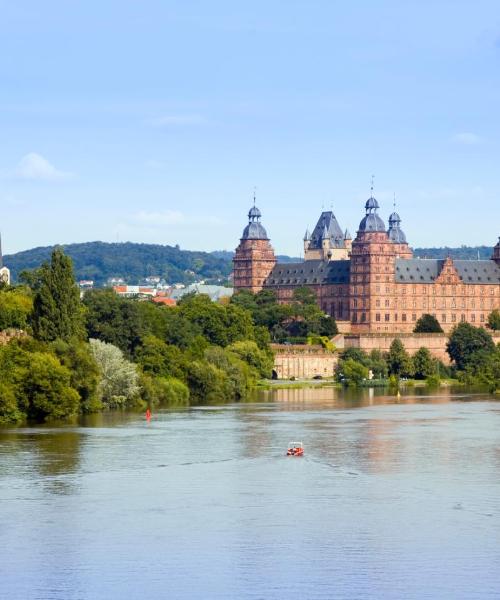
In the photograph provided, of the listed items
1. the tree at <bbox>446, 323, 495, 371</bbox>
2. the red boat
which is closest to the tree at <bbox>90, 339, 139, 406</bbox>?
the red boat

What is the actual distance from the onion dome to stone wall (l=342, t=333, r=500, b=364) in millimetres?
26385

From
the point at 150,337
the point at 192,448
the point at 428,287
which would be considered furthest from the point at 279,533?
the point at 428,287

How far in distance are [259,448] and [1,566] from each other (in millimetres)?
24585

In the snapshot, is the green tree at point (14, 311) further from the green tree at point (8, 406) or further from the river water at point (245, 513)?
the river water at point (245, 513)

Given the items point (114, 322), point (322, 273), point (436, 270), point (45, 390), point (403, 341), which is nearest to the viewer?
point (45, 390)

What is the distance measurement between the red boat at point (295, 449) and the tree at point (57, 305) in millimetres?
21938

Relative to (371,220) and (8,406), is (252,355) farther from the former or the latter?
(371,220)

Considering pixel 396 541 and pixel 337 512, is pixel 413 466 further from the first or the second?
pixel 396 541

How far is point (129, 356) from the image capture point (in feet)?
308

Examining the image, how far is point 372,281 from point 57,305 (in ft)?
354

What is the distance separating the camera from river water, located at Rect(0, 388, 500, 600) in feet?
123

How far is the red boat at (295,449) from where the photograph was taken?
5976 centimetres

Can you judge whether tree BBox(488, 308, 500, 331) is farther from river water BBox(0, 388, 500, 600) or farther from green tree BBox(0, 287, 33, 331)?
river water BBox(0, 388, 500, 600)

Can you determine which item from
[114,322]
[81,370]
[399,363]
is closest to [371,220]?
[399,363]
